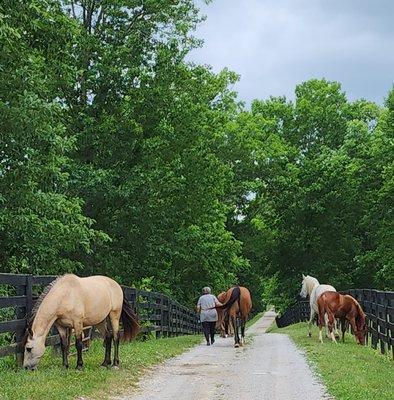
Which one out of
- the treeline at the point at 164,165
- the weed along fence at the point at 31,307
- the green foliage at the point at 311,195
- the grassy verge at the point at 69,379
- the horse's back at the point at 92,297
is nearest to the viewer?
the grassy verge at the point at 69,379

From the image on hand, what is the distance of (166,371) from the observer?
34.8 ft

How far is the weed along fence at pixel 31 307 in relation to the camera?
9.14m

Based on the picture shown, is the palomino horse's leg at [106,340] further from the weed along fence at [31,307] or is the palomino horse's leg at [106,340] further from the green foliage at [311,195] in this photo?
the green foliage at [311,195]

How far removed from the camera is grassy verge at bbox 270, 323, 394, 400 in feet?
26.0

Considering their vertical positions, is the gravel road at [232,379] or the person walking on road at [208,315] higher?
the person walking on road at [208,315]

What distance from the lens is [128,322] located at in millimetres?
11773

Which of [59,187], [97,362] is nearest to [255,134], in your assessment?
[59,187]

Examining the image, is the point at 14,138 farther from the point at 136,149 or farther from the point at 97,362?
the point at 136,149

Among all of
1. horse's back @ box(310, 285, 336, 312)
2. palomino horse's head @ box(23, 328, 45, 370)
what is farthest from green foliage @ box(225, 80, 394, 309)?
palomino horse's head @ box(23, 328, 45, 370)

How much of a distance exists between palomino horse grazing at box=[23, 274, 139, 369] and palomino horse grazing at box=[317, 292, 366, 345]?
313 inches

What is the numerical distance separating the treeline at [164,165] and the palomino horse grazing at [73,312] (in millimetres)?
4056

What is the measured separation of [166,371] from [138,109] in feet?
47.8

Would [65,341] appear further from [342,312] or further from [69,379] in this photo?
[342,312]

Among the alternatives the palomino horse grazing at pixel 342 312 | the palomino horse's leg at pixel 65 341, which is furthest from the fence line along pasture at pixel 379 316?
the palomino horse's leg at pixel 65 341
